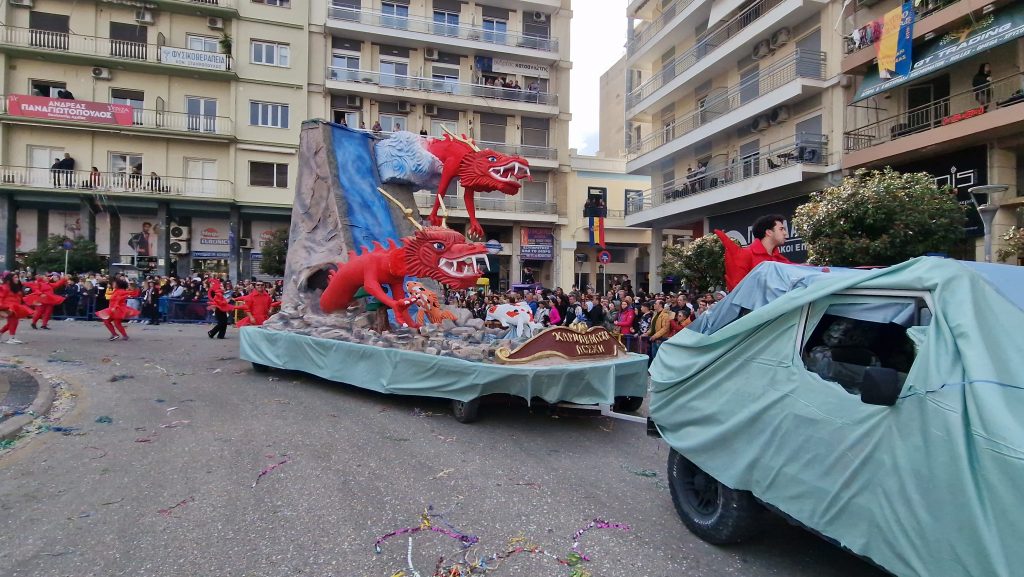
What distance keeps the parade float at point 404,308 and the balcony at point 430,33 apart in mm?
17949

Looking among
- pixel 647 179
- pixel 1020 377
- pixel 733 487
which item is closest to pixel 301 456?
pixel 733 487

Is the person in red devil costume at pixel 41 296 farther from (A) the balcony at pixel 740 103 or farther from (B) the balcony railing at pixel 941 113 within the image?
(B) the balcony railing at pixel 941 113

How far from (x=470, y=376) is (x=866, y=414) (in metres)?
4.55

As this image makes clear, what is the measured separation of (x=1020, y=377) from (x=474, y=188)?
10022mm

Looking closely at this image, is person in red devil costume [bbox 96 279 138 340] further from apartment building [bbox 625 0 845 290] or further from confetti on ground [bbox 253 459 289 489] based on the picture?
apartment building [bbox 625 0 845 290]

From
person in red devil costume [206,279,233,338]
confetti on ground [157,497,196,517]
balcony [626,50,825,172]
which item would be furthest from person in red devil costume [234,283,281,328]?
balcony [626,50,825,172]

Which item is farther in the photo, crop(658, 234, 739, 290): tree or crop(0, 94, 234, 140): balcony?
crop(0, 94, 234, 140): balcony

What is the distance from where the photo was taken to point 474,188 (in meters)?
11.7

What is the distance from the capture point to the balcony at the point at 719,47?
723 inches

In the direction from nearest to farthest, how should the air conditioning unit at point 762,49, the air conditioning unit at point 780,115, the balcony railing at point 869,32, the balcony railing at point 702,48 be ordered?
1. the balcony railing at point 869,32
2. the air conditioning unit at point 780,115
3. the air conditioning unit at point 762,49
4. the balcony railing at point 702,48

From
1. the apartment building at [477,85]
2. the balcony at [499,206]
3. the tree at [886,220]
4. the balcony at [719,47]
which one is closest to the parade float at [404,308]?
the tree at [886,220]

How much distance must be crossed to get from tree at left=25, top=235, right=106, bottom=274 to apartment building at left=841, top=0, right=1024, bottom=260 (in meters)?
28.5

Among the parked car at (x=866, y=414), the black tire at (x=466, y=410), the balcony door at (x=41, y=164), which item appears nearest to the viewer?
the parked car at (x=866, y=414)

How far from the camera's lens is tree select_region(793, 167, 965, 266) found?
11.1 meters
